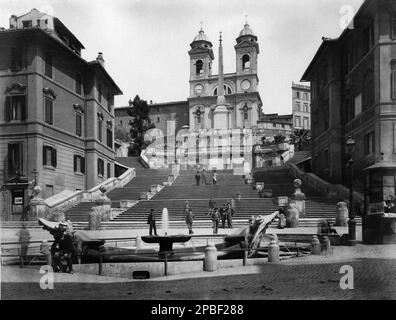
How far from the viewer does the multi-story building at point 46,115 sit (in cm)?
2409

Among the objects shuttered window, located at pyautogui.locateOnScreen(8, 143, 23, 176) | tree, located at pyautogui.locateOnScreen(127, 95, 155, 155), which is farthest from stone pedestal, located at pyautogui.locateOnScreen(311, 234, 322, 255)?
tree, located at pyautogui.locateOnScreen(127, 95, 155, 155)

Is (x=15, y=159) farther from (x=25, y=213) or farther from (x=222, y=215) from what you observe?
(x=222, y=215)

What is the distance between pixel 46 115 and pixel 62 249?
15.2 meters

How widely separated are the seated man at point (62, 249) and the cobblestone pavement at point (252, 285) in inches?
36.2

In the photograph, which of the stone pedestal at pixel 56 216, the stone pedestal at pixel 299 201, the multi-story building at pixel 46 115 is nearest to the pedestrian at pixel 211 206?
the stone pedestal at pixel 299 201

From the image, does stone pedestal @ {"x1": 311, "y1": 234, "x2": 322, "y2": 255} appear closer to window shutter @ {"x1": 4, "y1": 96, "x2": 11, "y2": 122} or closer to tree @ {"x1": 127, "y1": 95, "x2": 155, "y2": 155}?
window shutter @ {"x1": 4, "y1": 96, "x2": 11, "y2": 122}

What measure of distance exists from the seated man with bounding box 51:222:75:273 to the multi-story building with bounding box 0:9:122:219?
37.1 feet

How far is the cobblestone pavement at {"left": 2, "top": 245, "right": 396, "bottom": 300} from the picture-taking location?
9461 millimetres

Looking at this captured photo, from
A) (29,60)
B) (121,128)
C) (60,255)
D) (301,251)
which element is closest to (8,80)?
(29,60)

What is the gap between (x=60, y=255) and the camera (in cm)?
1238

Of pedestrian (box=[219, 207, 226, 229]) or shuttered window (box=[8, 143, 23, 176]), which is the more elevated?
shuttered window (box=[8, 143, 23, 176])

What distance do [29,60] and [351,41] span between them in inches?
754

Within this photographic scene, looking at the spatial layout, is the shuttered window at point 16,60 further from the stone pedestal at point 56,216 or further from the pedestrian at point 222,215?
the pedestrian at point 222,215

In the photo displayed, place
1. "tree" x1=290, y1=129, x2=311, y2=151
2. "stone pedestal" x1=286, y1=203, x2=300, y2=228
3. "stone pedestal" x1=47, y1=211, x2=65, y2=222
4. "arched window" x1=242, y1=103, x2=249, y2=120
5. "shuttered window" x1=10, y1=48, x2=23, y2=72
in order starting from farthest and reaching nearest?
"arched window" x1=242, y1=103, x2=249, y2=120 → "tree" x1=290, y1=129, x2=311, y2=151 → "shuttered window" x1=10, y1=48, x2=23, y2=72 → "stone pedestal" x1=286, y1=203, x2=300, y2=228 → "stone pedestal" x1=47, y1=211, x2=65, y2=222
